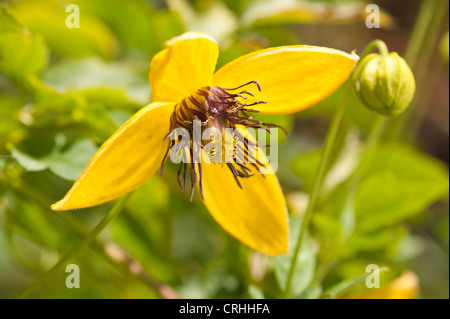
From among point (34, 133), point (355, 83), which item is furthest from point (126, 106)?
point (355, 83)

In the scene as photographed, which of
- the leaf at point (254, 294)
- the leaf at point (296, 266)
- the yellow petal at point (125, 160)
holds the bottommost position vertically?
the leaf at point (254, 294)

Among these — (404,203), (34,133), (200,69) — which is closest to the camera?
(200,69)

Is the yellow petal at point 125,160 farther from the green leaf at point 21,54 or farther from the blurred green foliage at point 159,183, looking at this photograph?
the green leaf at point 21,54

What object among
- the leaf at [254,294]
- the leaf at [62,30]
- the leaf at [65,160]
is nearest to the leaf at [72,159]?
the leaf at [65,160]

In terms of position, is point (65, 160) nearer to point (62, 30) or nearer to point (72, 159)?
point (72, 159)

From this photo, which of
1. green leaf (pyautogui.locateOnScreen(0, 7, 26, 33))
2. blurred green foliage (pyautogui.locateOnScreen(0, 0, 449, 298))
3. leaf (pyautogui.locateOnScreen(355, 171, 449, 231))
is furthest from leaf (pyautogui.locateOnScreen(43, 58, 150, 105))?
leaf (pyautogui.locateOnScreen(355, 171, 449, 231))
